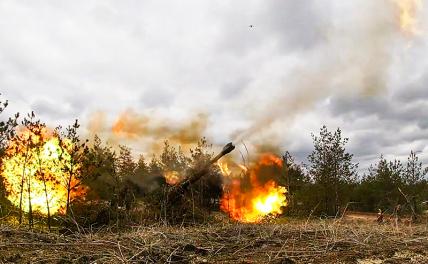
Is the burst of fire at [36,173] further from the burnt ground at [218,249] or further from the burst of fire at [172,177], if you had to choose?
the burnt ground at [218,249]

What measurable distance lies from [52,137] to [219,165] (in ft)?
36.2

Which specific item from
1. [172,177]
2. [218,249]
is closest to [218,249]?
[218,249]

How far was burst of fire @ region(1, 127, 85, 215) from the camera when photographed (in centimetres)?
2520

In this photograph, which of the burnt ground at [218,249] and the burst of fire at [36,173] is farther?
the burst of fire at [36,173]

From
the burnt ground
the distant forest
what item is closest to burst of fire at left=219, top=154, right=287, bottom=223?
the distant forest

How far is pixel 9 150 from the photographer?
89.1 feet

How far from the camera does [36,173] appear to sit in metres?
25.5

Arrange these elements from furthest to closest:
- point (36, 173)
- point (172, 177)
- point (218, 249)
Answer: point (36, 173) → point (172, 177) → point (218, 249)

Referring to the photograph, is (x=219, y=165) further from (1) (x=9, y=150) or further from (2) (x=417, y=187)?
(2) (x=417, y=187)

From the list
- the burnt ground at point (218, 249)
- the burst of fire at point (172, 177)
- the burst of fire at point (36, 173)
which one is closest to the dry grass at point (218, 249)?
the burnt ground at point (218, 249)

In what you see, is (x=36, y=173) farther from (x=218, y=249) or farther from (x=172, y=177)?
(x=218, y=249)

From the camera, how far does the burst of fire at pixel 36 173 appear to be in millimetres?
25203

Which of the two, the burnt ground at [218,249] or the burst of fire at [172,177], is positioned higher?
the burst of fire at [172,177]

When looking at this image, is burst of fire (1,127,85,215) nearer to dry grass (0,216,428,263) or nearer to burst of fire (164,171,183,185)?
burst of fire (164,171,183,185)
